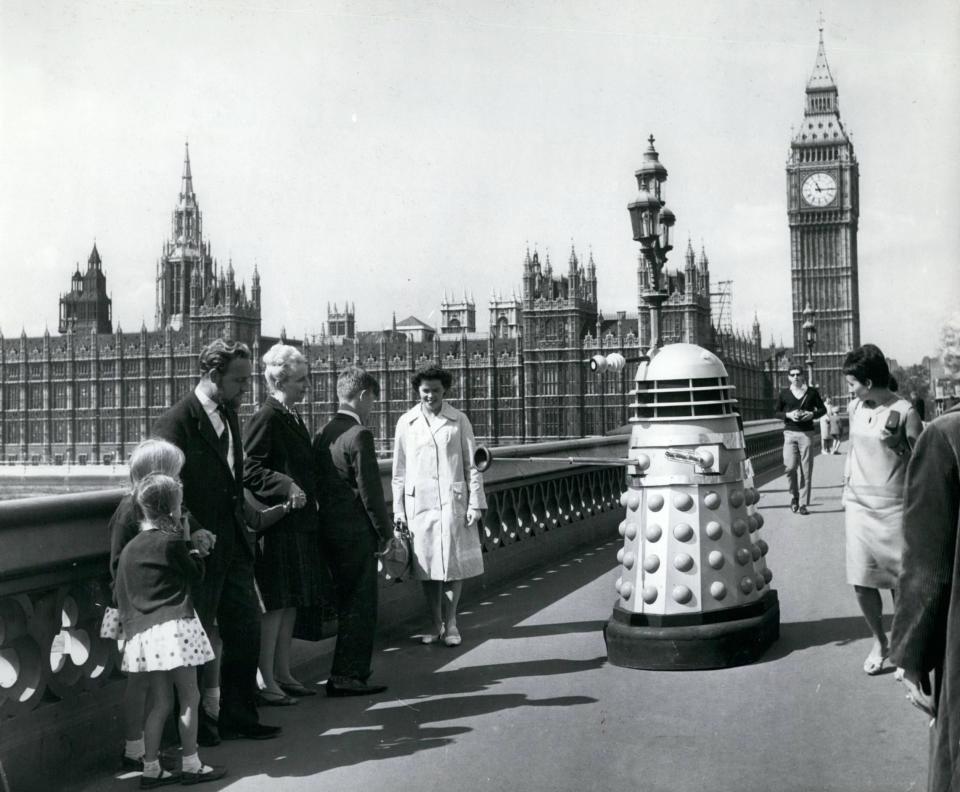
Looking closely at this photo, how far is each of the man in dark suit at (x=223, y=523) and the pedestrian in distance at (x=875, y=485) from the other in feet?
9.29

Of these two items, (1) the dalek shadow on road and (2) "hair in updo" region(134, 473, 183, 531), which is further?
(1) the dalek shadow on road

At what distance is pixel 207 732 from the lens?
428 centimetres

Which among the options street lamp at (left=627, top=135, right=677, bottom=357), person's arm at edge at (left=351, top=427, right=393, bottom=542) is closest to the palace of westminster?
street lamp at (left=627, top=135, right=677, bottom=357)

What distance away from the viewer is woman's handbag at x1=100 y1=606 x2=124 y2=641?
3859 millimetres

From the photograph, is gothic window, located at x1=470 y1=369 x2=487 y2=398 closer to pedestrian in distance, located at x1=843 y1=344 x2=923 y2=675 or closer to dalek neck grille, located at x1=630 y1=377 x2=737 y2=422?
dalek neck grille, located at x1=630 y1=377 x2=737 y2=422

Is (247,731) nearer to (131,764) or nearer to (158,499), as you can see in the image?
(131,764)

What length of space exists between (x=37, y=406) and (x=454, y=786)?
8256cm

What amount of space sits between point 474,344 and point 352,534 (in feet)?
208

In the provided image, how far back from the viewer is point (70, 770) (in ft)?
12.7

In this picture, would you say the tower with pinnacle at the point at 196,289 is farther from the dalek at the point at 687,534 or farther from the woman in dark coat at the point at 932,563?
the woman in dark coat at the point at 932,563

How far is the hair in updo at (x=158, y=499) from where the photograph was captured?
3.81m

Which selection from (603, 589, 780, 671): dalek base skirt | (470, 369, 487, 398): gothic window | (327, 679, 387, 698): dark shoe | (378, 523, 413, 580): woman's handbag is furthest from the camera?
(470, 369, 487, 398): gothic window

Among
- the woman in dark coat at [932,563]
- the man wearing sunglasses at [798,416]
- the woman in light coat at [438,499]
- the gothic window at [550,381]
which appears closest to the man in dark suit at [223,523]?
the woman in light coat at [438,499]

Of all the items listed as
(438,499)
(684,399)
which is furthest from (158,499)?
(684,399)
